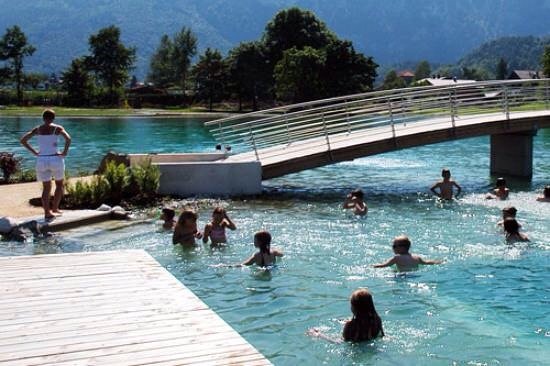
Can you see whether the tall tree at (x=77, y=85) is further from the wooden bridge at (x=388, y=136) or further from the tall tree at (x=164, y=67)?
the wooden bridge at (x=388, y=136)

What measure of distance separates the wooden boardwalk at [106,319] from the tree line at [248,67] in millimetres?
62799

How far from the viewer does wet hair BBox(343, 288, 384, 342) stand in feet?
24.8

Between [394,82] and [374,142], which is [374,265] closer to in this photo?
[374,142]

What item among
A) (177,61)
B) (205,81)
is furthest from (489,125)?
(177,61)

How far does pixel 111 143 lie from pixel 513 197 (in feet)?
85.3

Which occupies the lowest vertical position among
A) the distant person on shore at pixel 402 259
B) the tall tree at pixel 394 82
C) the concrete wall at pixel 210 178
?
the distant person on shore at pixel 402 259

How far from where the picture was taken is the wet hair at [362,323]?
7574mm

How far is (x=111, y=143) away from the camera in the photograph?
39.4 metres

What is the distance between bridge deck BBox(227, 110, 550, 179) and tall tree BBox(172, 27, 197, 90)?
94029mm

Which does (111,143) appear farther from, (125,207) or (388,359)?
(388,359)

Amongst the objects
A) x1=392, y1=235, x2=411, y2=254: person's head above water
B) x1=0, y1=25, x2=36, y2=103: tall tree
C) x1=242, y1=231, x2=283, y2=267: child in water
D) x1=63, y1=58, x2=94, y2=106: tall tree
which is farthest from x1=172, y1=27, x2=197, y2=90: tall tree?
x1=392, y1=235, x2=411, y2=254: person's head above water

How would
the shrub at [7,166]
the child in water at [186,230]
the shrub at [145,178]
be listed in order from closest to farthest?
the child in water at [186,230] → the shrub at [145,178] → the shrub at [7,166]

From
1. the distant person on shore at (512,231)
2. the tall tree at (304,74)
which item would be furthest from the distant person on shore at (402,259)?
the tall tree at (304,74)

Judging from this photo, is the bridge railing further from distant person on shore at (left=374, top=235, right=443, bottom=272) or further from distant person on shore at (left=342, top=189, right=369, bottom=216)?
distant person on shore at (left=374, top=235, right=443, bottom=272)
